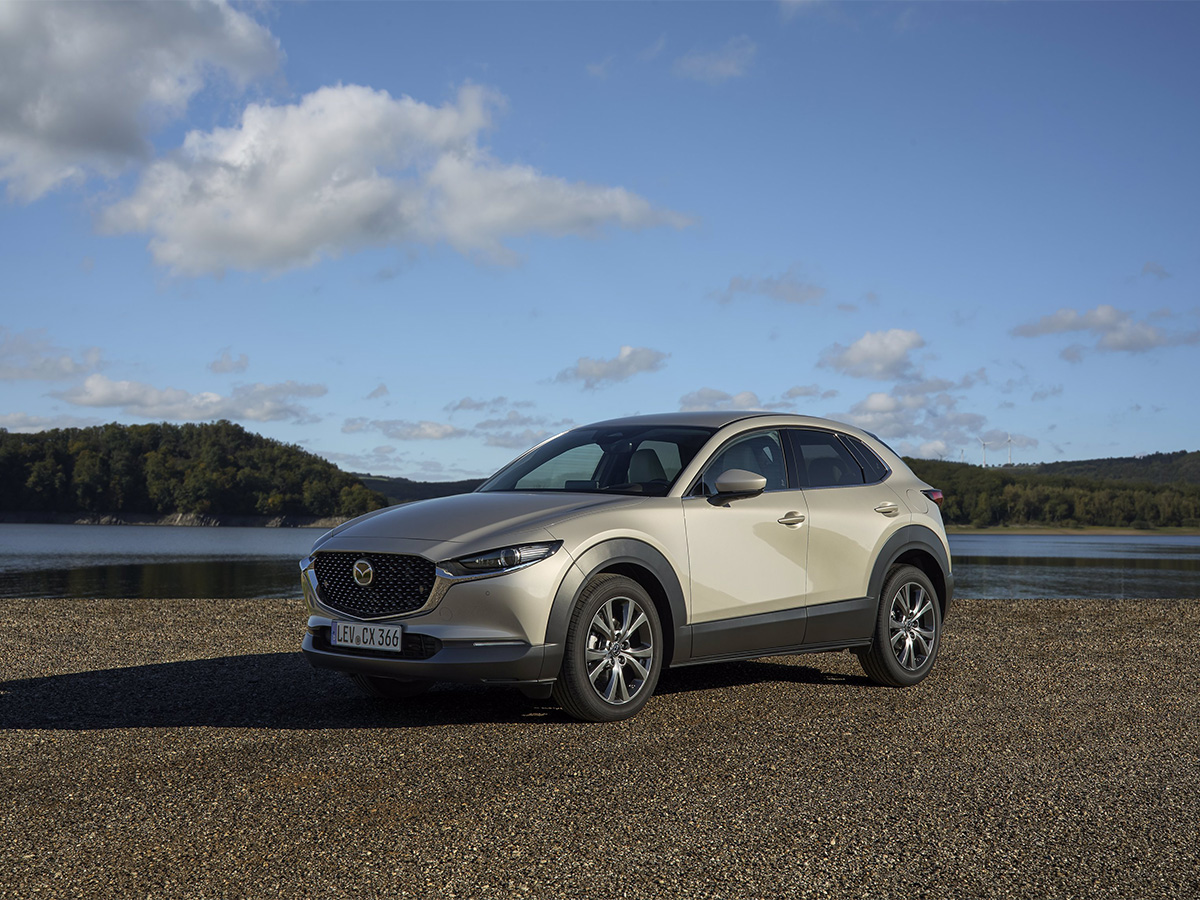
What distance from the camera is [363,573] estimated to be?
5.98 m

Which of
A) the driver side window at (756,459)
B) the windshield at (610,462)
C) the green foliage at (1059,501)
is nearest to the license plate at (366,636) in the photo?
the windshield at (610,462)

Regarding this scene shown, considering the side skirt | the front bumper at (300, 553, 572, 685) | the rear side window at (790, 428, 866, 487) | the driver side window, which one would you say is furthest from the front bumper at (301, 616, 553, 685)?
the rear side window at (790, 428, 866, 487)

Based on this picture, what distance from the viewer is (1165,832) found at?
4168 millimetres

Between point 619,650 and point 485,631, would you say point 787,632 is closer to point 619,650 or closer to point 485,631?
point 619,650

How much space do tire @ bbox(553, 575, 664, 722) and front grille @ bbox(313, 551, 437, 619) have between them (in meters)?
0.85

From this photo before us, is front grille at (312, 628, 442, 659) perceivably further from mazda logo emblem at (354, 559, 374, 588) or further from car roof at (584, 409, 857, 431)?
car roof at (584, 409, 857, 431)

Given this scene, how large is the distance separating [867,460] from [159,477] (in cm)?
15009

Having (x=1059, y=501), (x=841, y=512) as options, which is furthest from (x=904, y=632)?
(x=1059, y=501)

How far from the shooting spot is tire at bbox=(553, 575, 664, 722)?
19.3 ft

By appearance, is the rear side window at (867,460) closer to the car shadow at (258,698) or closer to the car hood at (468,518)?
the car shadow at (258,698)

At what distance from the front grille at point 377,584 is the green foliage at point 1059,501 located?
171 m

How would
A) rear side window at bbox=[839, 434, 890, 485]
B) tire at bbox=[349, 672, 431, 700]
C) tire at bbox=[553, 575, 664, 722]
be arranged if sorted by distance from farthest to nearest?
rear side window at bbox=[839, 434, 890, 485] → tire at bbox=[349, 672, 431, 700] → tire at bbox=[553, 575, 664, 722]

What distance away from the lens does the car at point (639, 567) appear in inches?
225

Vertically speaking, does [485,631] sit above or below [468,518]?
below
